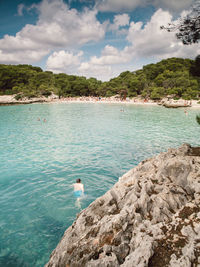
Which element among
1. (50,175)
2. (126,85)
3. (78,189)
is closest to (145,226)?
(78,189)

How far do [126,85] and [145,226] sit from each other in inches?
Answer: 3565

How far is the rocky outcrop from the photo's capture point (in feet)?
11.7

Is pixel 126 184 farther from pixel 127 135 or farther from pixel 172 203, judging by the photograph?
pixel 127 135

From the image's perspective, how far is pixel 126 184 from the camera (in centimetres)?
700

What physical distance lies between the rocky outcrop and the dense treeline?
63.9 m

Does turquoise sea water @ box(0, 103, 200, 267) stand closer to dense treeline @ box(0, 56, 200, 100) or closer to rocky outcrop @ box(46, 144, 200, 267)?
rocky outcrop @ box(46, 144, 200, 267)

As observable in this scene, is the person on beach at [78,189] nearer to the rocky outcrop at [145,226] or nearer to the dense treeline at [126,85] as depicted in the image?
the rocky outcrop at [145,226]

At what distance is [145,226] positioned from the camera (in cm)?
447

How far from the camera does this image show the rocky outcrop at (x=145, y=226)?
356 centimetres

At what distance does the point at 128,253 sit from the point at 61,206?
5.67 metres

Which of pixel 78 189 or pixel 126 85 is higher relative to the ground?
pixel 126 85

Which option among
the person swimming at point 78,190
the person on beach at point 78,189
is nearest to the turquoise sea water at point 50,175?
the person swimming at point 78,190

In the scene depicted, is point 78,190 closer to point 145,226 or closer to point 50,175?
point 50,175

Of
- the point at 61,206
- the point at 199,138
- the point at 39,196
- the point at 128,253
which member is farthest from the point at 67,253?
the point at 199,138
